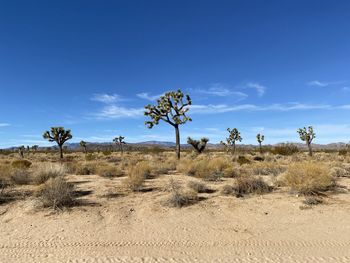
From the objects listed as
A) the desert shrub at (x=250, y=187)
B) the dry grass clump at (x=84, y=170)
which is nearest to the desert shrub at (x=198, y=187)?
the desert shrub at (x=250, y=187)

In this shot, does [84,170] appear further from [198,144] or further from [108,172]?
[198,144]

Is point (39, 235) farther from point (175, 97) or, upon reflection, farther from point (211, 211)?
point (175, 97)

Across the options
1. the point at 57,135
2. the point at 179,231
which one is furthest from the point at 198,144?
the point at 179,231

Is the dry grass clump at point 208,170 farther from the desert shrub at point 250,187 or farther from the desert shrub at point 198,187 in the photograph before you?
the desert shrub at point 250,187

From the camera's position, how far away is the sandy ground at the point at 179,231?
18.9 feet

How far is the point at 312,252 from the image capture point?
5793mm

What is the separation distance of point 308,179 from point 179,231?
17.6 ft

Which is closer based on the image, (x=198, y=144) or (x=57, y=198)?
(x=57, y=198)

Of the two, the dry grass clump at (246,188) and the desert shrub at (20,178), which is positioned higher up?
the desert shrub at (20,178)

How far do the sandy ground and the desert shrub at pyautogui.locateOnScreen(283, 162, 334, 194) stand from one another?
0.51m

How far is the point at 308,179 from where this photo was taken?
1040 cm

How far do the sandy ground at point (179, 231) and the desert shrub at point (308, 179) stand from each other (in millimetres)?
506

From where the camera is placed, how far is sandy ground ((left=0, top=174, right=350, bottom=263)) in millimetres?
5770

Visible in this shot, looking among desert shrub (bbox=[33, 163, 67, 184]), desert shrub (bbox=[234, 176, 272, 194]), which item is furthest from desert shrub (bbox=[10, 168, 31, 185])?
desert shrub (bbox=[234, 176, 272, 194])
